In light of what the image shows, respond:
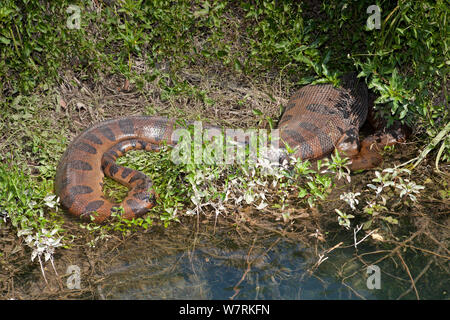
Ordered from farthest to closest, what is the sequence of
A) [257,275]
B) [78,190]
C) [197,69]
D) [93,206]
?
[197,69] → [78,190] → [93,206] → [257,275]

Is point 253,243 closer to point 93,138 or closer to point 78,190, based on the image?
point 78,190

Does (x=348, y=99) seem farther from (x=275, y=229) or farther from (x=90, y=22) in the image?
Answer: (x=90, y=22)

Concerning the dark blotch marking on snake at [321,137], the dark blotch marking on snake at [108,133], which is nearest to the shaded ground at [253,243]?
the dark blotch marking on snake at [108,133]

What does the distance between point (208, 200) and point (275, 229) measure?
77cm

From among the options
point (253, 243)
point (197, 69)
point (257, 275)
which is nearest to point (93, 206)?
point (253, 243)

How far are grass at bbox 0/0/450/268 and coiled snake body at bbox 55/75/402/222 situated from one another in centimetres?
21

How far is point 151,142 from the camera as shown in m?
6.50

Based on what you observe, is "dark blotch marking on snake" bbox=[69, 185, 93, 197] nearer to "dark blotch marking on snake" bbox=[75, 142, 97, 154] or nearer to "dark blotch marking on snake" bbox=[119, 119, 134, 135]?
"dark blotch marking on snake" bbox=[75, 142, 97, 154]

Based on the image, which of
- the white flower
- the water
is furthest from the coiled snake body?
the white flower

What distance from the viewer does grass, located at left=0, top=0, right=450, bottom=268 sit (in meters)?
5.22

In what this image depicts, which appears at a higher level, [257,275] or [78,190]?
[78,190]

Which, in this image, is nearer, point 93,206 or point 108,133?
point 93,206

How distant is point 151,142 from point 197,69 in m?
1.32
